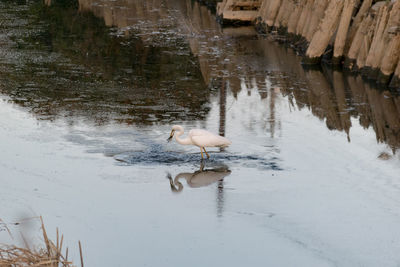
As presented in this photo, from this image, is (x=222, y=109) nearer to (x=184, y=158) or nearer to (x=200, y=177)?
(x=184, y=158)

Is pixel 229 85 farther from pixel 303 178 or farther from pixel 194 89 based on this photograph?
pixel 303 178

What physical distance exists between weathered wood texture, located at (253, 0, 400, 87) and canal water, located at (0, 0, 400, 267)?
54 centimetres

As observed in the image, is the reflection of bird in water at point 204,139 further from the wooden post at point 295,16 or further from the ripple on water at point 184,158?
the wooden post at point 295,16

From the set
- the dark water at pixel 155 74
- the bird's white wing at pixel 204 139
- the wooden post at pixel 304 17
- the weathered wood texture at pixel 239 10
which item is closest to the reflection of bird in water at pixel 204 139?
the bird's white wing at pixel 204 139

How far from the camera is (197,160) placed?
11.6m

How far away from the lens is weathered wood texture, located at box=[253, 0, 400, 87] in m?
16.2

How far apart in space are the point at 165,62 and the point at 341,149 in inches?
318

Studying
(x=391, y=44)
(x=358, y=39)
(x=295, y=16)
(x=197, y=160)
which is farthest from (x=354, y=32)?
(x=197, y=160)

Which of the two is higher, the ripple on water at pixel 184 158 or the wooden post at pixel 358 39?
the wooden post at pixel 358 39

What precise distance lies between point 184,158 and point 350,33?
8534 mm

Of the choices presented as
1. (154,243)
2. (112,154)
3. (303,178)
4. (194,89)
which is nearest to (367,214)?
(303,178)

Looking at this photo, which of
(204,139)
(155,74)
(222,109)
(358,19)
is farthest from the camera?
(358,19)

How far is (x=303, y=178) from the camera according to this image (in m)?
10.9

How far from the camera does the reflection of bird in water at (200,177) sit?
415 inches
